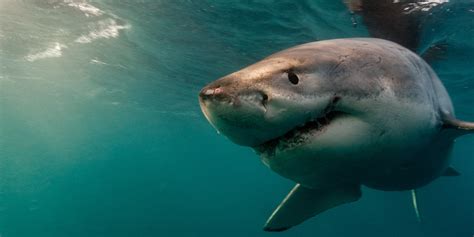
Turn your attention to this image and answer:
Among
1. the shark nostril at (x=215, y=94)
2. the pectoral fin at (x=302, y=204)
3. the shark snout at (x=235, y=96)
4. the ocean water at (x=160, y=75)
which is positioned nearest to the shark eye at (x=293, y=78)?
the shark snout at (x=235, y=96)

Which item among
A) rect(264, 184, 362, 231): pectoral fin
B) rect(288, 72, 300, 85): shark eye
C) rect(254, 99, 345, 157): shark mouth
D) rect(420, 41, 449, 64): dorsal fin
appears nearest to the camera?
rect(288, 72, 300, 85): shark eye

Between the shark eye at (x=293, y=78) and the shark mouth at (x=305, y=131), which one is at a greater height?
the shark eye at (x=293, y=78)

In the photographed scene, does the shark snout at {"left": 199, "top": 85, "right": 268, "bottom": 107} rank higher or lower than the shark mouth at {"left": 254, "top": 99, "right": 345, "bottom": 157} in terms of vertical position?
higher

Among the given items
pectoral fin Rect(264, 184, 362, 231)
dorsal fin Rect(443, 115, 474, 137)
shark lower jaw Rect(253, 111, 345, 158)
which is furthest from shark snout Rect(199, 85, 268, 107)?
pectoral fin Rect(264, 184, 362, 231)

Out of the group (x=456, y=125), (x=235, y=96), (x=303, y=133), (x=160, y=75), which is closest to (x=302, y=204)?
(x=456, y=125)

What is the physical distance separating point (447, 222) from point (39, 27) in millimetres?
62479

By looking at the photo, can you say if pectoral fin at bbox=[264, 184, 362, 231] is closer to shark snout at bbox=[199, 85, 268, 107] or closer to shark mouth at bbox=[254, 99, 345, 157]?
shark mouth at bbox=[254, 99, 345, 157]

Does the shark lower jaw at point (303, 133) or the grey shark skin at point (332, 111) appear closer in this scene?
the grey shark skin at point (332, 111)

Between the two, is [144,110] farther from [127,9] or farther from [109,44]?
[127,9]

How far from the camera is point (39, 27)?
655 inches

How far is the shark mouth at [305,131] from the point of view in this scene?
7.49 ft

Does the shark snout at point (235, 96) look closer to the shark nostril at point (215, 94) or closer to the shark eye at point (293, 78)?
the shark nostril at point (215, 94)

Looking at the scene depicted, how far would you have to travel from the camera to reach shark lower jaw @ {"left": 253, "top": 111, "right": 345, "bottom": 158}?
2.29m

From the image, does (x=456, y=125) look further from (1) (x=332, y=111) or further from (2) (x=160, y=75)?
(2) (x=160, y=75)
